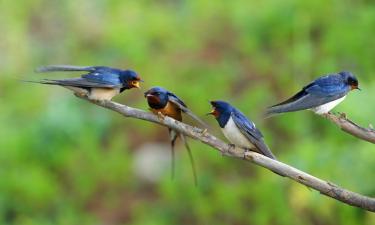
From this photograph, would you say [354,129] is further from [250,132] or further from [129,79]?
[129,79]

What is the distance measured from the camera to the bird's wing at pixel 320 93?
7.55 ft

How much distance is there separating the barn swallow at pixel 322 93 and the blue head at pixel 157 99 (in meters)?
0.29

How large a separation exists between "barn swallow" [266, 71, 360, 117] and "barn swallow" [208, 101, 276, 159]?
15 centimetres

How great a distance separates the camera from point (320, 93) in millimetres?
2348

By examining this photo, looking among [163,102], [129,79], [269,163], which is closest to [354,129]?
[269,163]

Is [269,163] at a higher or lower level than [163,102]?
lower

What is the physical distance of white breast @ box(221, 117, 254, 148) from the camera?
7.78 feet

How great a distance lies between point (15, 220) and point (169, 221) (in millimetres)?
975

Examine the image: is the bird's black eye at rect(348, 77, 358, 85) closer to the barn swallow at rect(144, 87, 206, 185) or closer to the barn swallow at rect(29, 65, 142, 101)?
the barn swallow at rect(144, 87, 206, 185)

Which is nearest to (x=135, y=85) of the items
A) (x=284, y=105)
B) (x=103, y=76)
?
(x=103, y=76)

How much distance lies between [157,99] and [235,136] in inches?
11.4

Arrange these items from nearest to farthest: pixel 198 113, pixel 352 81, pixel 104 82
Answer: pixel 104 82 → pixel 352 81 → pixel 198 113

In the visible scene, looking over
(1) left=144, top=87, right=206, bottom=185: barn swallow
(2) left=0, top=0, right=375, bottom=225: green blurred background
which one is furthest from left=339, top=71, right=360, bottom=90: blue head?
(2) left=0, top=0, right=375, bottom=225: green blurred background

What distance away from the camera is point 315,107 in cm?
236
